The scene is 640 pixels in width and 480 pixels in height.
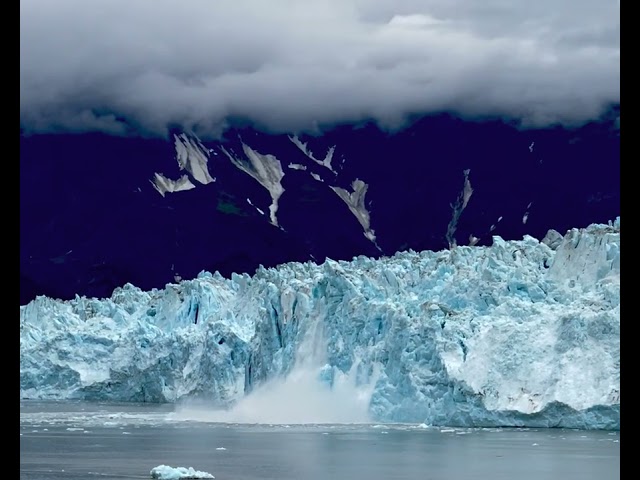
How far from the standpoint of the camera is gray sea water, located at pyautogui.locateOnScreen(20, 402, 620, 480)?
52.9 feet

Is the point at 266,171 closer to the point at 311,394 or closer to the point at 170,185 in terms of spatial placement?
the point at 170,185

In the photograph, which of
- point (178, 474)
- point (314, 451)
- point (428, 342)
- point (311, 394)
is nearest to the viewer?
point (178, 474)

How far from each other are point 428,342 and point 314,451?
4.35m

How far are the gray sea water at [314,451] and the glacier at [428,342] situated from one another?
0.69 metres

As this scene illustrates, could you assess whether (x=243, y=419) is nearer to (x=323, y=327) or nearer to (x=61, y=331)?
(x=323, y=327)

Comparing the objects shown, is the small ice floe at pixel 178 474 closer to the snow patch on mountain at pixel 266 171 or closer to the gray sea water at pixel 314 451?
the gray sea water at pixel 314 451

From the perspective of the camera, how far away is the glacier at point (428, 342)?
21562 mm

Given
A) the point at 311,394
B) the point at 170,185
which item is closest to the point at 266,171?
the point at 170,185

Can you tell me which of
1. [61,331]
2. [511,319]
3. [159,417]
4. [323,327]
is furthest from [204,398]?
[511,319]

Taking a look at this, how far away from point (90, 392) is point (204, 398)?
31.4 feet

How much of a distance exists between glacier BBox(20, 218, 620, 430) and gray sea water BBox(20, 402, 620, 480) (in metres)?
0.69

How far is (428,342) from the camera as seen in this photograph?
2294cm

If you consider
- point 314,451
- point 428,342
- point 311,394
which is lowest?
point 314,451

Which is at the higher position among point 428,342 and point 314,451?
point 428,342
